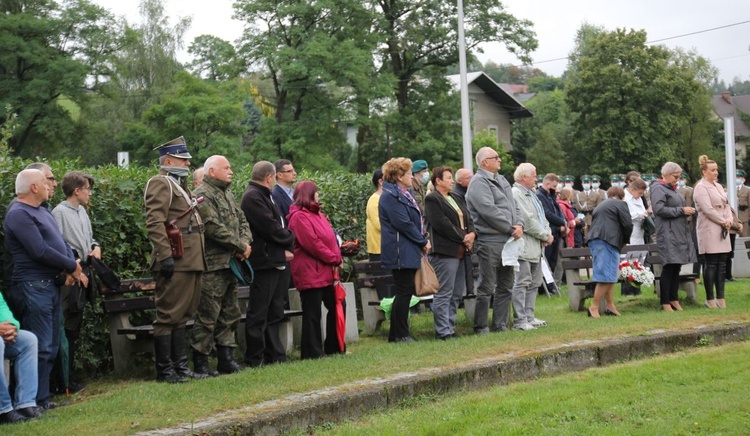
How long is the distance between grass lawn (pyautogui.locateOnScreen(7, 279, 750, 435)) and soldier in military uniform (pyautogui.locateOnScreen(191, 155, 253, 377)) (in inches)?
16.8

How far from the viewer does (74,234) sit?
338 inches

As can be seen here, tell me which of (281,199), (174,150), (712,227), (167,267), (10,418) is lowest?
(10,418)

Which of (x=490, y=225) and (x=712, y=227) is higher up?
(x=490, y=225)

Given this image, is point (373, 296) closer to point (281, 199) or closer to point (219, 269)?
point (281, 199)

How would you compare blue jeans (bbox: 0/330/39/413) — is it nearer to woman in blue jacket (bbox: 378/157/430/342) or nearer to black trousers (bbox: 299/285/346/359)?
black trousers (bbox: 299/285/346/359)

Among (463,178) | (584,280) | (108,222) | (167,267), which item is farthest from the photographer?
(584,280)

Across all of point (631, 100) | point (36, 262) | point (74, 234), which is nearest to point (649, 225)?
point (74, 234)

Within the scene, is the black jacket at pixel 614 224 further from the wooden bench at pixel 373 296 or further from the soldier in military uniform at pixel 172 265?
the soldier in military uniform at pixel 172 265

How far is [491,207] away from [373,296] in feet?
7.30

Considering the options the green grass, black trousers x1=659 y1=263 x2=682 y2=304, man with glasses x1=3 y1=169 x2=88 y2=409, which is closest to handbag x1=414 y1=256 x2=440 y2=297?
the green grass

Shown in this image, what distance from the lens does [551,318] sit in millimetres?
13203

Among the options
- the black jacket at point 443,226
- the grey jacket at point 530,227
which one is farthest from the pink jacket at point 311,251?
the grey jacket at point 530,227

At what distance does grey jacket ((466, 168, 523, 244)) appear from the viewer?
11.1 meters

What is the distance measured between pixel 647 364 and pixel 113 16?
43158mm
